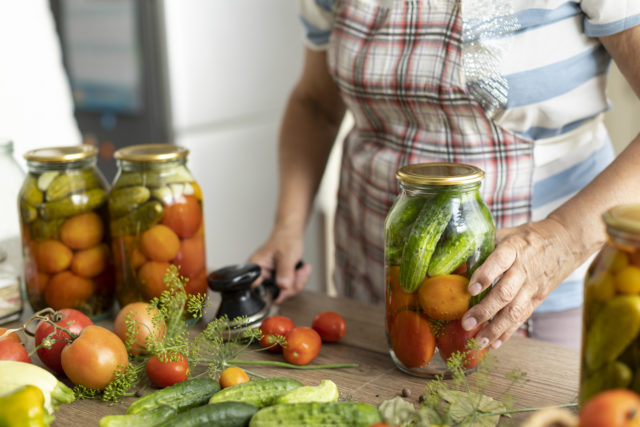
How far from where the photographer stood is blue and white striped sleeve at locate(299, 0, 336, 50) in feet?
4.41

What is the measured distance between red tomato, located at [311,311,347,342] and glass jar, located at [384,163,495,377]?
0.15 metres

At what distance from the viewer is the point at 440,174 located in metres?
0.88

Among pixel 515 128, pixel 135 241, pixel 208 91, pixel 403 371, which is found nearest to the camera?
pixel 403 371

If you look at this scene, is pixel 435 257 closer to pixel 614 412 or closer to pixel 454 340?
pixel 454 340

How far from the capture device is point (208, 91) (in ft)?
7.63

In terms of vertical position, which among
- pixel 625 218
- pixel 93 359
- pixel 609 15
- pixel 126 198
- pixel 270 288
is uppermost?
pixel 609 15

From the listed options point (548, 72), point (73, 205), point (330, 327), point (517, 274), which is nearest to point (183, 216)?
point (73, 205)

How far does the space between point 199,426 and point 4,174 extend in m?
0.68

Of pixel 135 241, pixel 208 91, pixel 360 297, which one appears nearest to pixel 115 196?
pixel 135 241

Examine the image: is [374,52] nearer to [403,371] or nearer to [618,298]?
[403,371]

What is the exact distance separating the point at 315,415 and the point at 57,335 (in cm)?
41

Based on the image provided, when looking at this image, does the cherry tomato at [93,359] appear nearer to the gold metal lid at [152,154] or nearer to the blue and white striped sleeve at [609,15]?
the gold metal lid at [152,154]

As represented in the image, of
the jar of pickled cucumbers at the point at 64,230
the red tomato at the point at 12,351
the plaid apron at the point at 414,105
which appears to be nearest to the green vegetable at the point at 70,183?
the jar of pickled cucumbers at the point at 64,230

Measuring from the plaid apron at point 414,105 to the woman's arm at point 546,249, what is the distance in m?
0.24
